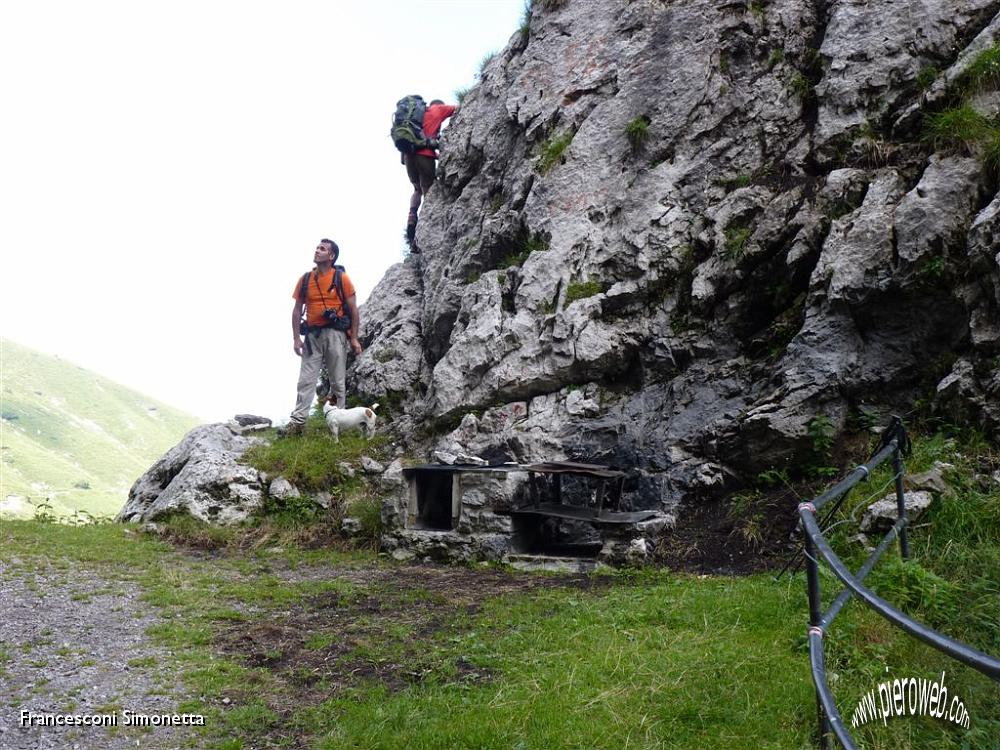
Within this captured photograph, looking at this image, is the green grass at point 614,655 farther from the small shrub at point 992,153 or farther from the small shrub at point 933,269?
the small shrub at point 992,153

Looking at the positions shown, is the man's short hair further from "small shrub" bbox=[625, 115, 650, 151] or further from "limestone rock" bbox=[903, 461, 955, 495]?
"limestone rock" bbox=[903, 461, 955, 495]

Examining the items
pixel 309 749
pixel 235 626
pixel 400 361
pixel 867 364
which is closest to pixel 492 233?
pixel 400 361

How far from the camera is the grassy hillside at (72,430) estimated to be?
31312 millimetres

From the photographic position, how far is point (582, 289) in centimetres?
1338

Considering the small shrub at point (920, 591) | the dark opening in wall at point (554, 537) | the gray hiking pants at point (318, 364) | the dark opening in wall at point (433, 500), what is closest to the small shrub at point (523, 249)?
the gray hiking pants at point (318, 364)

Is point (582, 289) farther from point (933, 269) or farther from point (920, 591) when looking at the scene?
point (920, 591)

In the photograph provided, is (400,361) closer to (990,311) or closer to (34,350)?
(990,311)

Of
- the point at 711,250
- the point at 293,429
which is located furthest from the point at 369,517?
the point at 711,250

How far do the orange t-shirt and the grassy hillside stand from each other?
15.7 m

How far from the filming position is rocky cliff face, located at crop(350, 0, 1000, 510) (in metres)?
9.97

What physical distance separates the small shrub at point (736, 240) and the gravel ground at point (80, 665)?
974 centimetres

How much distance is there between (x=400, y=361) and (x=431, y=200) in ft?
16.9

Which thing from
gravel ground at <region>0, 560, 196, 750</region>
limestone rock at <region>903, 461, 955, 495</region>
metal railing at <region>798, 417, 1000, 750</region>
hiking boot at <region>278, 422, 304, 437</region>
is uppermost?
hiking boot at <region>278, 422, 304, 437</region>

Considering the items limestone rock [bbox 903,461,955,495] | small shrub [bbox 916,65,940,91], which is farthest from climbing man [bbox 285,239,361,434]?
small shrub [bbox 916,65,940,91]
